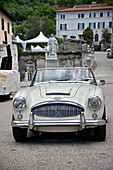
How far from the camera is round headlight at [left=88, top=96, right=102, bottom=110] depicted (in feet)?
18.8

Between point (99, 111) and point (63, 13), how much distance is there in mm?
Result: 87679

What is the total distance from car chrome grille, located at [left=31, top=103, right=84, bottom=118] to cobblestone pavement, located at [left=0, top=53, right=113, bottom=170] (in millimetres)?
588

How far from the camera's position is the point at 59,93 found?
596 centimetres

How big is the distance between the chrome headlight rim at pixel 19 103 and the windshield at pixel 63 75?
5.18ft

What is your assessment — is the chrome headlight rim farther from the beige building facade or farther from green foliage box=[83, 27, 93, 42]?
green foliage box=[83, 27, 93, 42]

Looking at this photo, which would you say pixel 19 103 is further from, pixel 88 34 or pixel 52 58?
pixel 88 34

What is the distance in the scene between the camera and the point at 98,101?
5789mm

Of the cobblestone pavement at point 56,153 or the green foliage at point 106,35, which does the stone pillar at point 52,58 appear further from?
the green foliage at point 106,35

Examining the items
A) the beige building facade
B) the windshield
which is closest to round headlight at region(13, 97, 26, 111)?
the windshield

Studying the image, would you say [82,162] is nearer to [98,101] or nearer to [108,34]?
[98,101]

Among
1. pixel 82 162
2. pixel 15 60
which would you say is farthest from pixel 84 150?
pixel 15 60

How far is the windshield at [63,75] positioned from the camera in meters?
7.44

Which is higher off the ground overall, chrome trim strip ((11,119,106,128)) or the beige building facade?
the beige building facade

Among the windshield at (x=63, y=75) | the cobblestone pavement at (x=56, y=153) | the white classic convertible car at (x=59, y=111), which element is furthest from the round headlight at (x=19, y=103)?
the windshield at (x=63, y=75)
